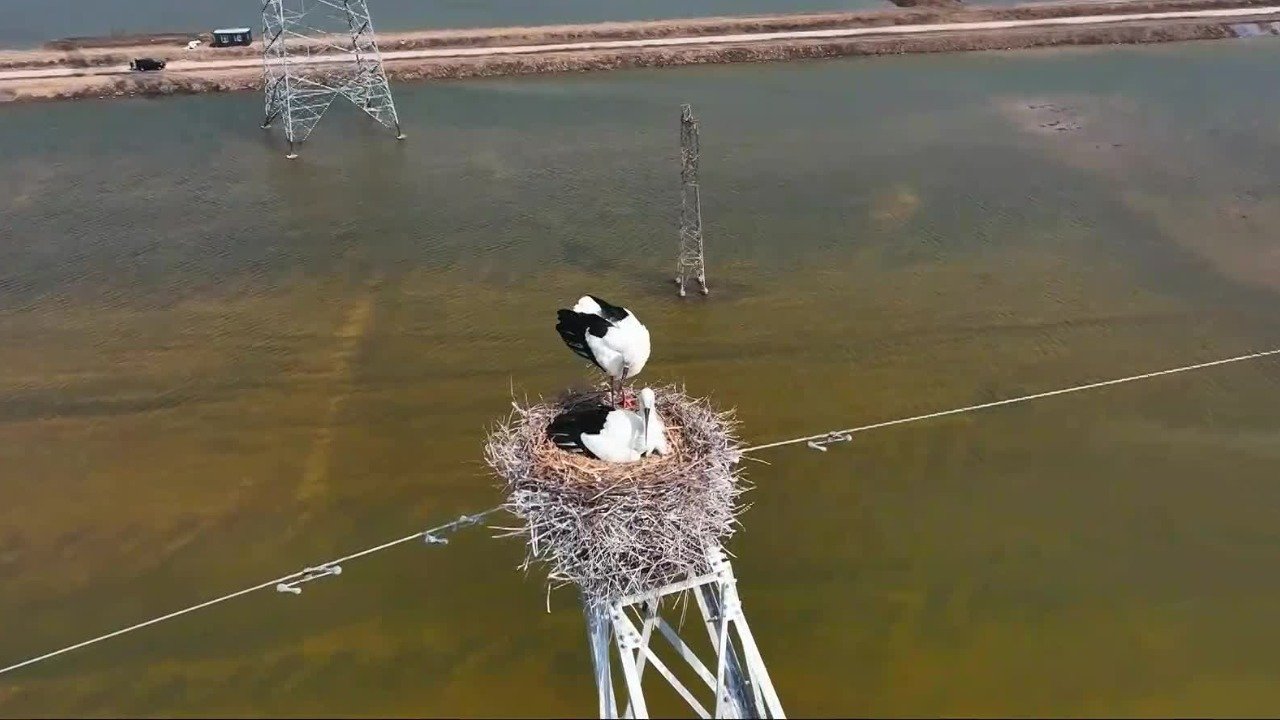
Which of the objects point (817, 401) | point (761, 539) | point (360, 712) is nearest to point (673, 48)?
point (817, 401)

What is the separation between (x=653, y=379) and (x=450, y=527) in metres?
6.07

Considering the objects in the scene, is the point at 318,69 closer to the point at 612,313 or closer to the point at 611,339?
the point at 612,313

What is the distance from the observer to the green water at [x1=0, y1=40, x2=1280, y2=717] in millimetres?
15289

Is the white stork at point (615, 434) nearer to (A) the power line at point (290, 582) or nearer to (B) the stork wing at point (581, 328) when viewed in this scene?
(B) the stork wing at point (581, 328)

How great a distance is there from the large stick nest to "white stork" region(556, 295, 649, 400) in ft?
3.75

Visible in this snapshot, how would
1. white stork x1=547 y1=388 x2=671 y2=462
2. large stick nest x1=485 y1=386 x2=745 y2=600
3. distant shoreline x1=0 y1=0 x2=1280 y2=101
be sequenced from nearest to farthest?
large stick nest x1=485 y1=386 x2=745 y2=600 < white stork x1=547 y1=388 x2=671 y2=462 < distant shoreline x1=0 y1=0 x2=1280 y2=101

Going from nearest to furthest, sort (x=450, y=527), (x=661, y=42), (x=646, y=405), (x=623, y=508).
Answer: (x=623, y=508) → (x=646, y=405) → (x=450, y=527) → (x=661, y=42)

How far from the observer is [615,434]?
37.7 feet

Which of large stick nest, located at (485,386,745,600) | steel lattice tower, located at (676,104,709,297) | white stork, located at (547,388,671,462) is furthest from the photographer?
Result: steel lattice tower, located at (676,104,709,297)

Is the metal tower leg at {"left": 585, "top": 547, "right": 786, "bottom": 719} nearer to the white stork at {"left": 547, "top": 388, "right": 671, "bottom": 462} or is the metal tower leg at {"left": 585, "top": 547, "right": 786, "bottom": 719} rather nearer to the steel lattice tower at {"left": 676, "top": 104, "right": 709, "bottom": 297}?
the white stork at {"left": 547, "top": 388, "right": 671, "bottom": 462}

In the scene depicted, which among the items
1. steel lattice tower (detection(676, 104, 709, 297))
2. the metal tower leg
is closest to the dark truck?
steel lattice tower (detection(676, 104, 709, 297))

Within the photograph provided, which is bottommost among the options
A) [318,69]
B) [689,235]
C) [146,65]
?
[689,235]

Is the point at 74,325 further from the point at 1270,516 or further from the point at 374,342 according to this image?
the point at 1270,516

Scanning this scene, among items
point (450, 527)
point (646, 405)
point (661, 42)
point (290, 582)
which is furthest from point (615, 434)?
point (661, 42)
